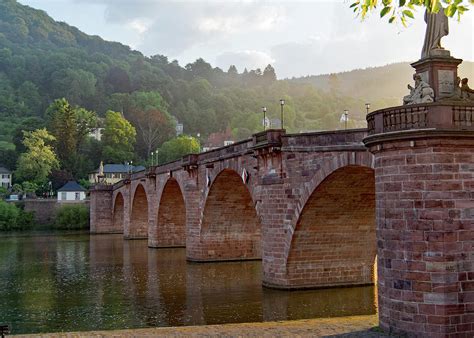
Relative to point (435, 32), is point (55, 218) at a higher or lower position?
lower

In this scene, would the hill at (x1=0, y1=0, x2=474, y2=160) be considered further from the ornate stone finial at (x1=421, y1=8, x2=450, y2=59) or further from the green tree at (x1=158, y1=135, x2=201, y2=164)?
the ornate stone finial at (x1=421, y1=8, x2=450, y2=59)

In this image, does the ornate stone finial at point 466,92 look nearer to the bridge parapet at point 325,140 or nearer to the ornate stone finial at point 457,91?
the ornate stone finial at point 457,91

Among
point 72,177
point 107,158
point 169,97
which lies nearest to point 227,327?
point 72,177

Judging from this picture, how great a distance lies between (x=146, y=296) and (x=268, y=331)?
35.3 ft

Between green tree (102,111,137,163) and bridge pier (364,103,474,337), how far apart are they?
102393 millimetres

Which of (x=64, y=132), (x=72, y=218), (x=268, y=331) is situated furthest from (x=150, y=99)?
(x=268, y=331)

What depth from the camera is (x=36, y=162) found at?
99.1 meters

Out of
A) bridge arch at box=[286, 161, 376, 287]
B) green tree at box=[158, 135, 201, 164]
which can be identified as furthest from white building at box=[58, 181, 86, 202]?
bridge arch at box=[286, 161, 376, 287]

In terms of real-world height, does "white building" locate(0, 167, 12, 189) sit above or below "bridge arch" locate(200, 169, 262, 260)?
above

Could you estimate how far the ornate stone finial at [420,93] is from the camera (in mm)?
14900

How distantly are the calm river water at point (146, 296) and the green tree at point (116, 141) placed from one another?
2906 inches

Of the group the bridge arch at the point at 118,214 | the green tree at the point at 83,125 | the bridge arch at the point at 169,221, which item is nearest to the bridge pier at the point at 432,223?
the bridge arch at the point at 169,221

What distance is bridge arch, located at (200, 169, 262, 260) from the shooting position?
125ft

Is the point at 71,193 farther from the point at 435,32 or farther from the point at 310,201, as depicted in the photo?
the point at 435,32
